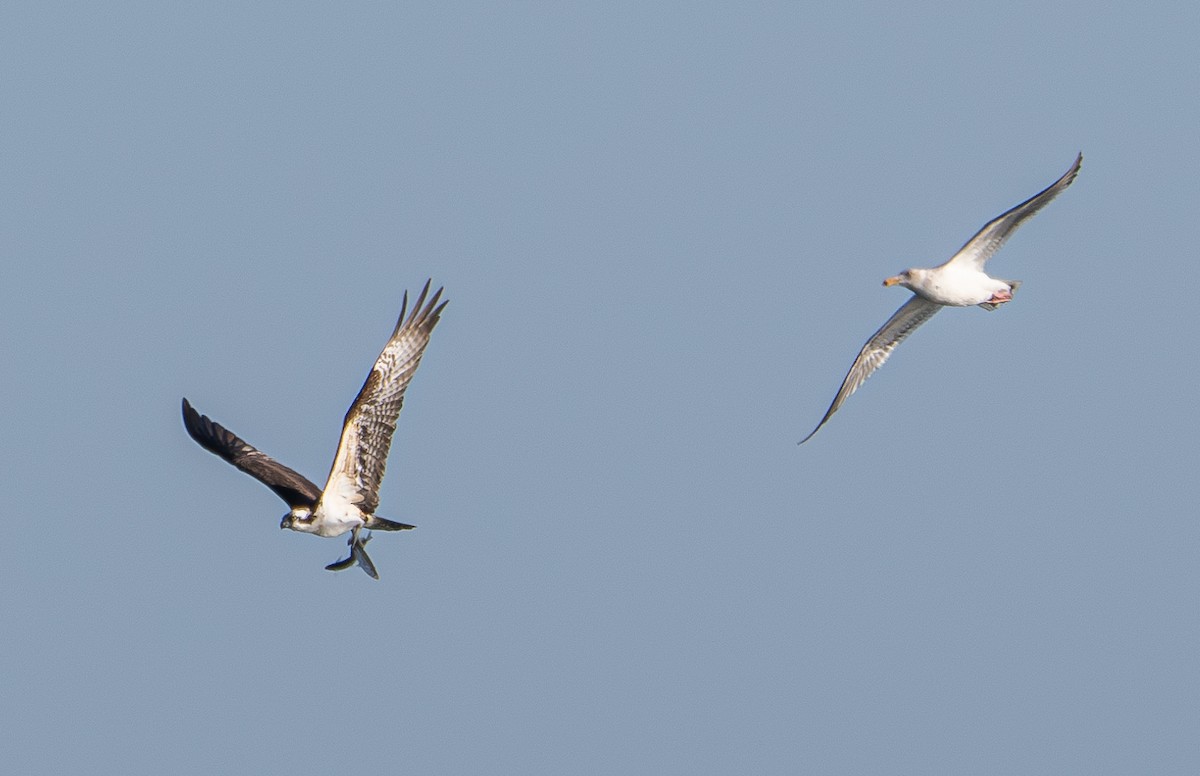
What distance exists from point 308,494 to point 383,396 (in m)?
1.29

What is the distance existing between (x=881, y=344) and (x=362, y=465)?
7.75m

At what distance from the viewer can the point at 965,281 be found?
61.6 feet

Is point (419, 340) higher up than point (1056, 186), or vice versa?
point (1056, 186)

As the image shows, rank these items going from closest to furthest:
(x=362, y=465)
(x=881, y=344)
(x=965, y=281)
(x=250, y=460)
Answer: (x=362, y=465)
(x=250, y=460)
(x=965, y=281)
(x=881, y=344)

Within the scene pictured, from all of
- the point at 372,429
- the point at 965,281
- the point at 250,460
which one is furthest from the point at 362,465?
the point at 965,281

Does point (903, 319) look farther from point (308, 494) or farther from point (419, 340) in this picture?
point (308, 494)

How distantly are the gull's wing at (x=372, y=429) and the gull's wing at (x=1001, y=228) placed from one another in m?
6.40

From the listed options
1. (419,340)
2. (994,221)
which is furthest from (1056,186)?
(419,340)

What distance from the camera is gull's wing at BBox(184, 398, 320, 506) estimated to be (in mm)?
16625

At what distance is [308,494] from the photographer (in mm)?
16578

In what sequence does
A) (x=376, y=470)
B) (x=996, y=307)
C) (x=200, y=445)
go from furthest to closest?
(x=996, y=307) < (x=200, y=445) < (x=376, y=470)

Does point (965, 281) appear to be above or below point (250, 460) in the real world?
above

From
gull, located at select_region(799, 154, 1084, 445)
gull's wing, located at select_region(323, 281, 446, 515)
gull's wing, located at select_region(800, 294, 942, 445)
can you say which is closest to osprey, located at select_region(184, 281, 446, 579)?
gull's wing, located at select_region(323, 281, 446, 515)

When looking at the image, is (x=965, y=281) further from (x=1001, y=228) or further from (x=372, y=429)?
(x=372, y=429)
